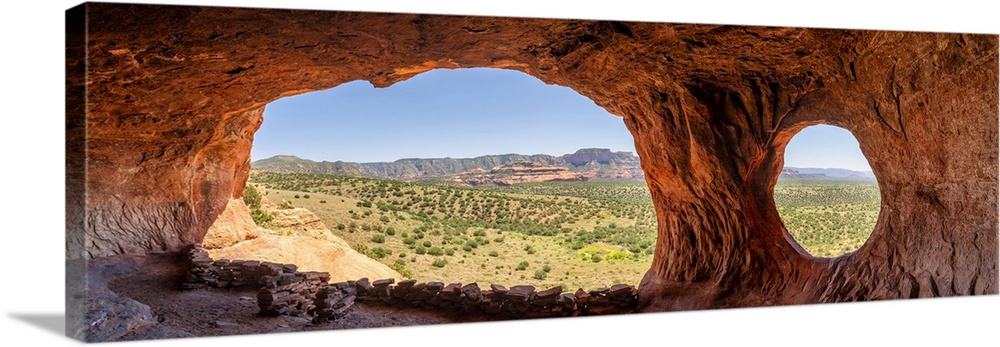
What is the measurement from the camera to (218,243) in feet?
47.2

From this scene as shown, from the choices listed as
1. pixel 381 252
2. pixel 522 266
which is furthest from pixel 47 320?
pixel 381 252

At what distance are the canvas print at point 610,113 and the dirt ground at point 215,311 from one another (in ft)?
0.20

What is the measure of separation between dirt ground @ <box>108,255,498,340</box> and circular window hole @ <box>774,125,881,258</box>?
899 centimetres

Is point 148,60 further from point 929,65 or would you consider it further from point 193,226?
point 929,65

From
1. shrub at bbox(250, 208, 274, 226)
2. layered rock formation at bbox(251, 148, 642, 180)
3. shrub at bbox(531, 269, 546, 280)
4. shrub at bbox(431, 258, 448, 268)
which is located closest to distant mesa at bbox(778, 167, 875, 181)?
layered rock formation at bbox(251, 148, 642, 180)

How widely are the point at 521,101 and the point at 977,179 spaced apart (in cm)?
1407

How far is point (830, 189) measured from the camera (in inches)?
643

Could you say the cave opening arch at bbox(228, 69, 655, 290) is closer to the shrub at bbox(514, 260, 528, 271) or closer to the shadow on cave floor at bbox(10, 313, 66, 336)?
the shrub at bbox(514, 260, 528, 271)

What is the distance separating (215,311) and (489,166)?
11.7 metres

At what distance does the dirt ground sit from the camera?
7836 millimetres

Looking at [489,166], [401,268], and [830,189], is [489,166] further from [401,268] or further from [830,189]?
[830,189]

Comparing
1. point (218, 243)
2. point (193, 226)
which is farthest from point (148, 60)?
point (218, 243)

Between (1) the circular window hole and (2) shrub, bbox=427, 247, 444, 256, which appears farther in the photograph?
(2) shrub, bbox=427, 247, 444, 256

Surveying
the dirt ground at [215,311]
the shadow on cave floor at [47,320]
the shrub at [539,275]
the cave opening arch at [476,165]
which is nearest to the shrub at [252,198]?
the cave opening arch at [476,165]
